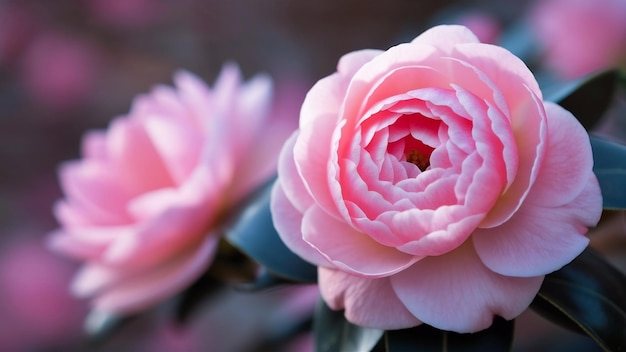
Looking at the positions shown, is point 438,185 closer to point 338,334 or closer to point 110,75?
point 338,334

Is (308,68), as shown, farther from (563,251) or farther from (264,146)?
(563,251)

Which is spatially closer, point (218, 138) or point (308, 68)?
point (218, 138)

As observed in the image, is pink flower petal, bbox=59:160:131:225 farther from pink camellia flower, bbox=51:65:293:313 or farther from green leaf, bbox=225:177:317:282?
green leaf, bbox=225:177:317:282

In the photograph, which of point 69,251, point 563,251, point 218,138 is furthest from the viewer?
point 69,251

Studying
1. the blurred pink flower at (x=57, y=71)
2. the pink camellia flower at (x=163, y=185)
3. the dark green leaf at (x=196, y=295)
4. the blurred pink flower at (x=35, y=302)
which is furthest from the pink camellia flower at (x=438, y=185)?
the blurred pink flower at (x=57, y=71)

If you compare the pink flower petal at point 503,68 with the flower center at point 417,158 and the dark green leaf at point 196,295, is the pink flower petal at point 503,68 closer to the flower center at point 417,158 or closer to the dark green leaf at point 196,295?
the flower center at point 417,158

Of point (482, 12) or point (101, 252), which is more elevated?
point (101, 252)

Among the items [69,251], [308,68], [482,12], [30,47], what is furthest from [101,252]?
[308,68]

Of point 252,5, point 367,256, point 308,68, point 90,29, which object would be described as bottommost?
point 308,68
